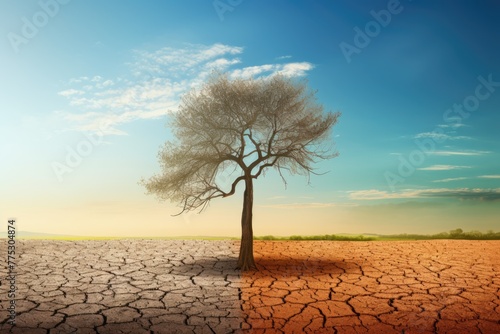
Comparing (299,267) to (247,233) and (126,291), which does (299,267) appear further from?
(126,291)

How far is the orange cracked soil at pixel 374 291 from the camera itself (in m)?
6.04

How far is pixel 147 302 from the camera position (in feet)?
23.4

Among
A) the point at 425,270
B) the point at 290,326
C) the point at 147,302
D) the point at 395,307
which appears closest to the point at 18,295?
the point at 147,302

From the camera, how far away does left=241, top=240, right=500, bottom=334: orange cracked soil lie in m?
6.04

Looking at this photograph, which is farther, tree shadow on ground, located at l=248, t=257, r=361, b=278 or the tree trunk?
the tree trunk

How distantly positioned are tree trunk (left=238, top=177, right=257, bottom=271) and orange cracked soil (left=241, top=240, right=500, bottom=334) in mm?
405

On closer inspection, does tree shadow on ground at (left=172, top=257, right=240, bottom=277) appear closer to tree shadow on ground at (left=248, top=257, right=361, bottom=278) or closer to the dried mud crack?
the dried mud crack

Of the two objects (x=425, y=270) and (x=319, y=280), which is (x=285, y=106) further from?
(x=425, y=270)

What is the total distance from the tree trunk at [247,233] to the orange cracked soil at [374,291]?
40 centimetres

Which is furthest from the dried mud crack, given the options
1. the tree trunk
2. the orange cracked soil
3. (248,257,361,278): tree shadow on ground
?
(248,257,361,278): tree shadow on ground

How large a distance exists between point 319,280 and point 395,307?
2.01 meters

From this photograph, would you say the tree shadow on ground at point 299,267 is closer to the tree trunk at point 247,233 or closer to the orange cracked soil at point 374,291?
the orange cracked soil at point 374,291

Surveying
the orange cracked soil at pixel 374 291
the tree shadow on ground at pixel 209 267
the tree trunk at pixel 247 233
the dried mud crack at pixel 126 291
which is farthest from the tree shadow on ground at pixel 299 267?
the dried mud crack at pixel 126 291

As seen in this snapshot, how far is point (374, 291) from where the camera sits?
25.4 ft
